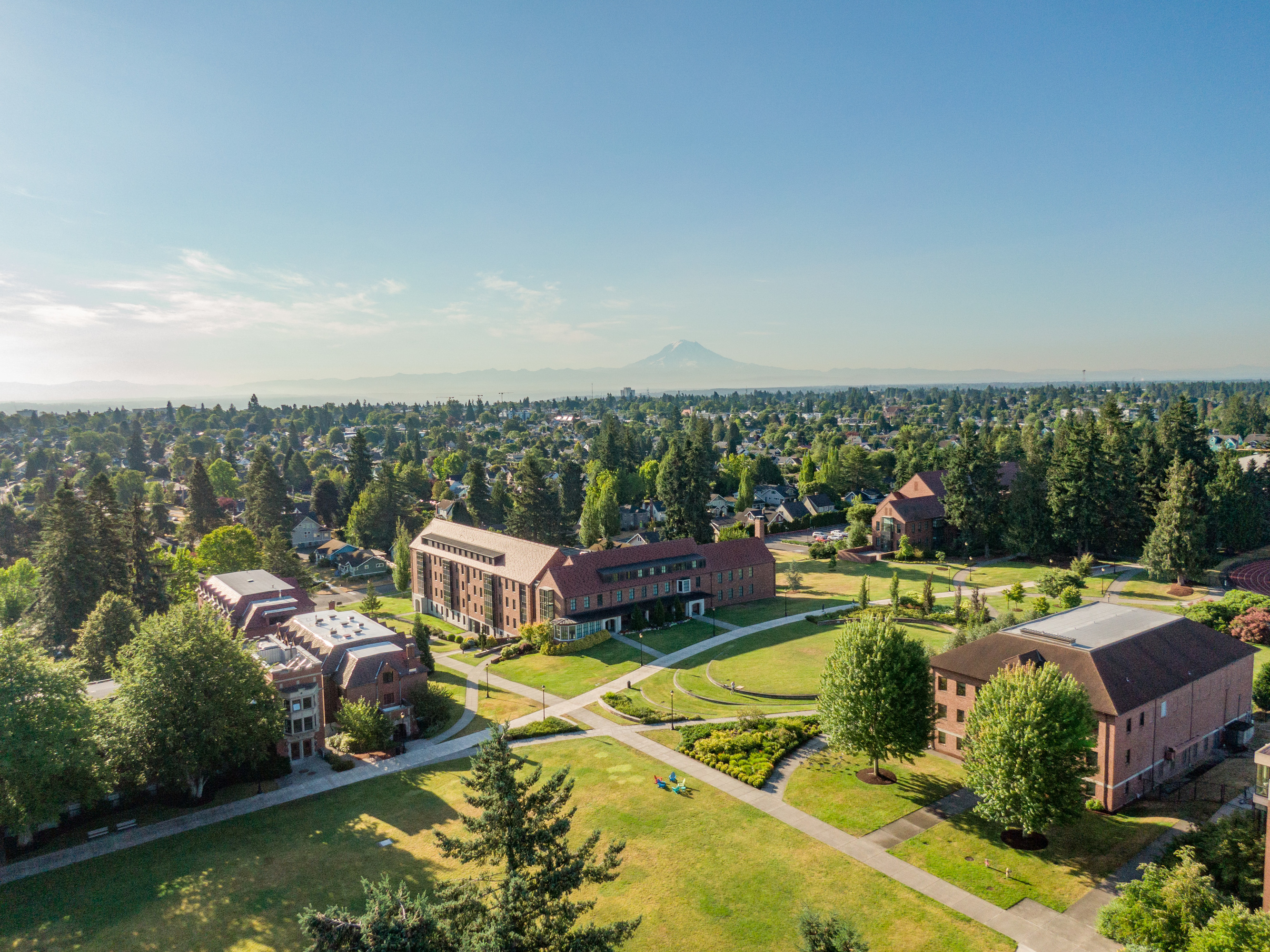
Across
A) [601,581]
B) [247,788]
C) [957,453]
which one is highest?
[957,453]

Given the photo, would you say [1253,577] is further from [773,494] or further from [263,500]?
[263,500]

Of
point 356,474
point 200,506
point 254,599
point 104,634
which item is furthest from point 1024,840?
point 356,474

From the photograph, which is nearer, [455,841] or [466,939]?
[466,939]

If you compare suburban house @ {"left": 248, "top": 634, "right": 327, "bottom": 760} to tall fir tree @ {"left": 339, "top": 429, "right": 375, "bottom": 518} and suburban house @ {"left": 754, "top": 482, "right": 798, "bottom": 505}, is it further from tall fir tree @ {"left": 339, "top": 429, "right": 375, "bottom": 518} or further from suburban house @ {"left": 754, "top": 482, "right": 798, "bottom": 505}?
suburban house @ {"left": 754, "top": 482, "right": 798, "bottom": 505}

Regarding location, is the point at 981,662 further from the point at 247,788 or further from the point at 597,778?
the point at 247,788

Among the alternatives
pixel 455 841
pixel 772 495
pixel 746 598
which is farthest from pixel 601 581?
pixel 772 495

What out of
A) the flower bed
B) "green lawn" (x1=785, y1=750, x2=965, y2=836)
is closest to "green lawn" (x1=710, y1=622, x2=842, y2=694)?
the flower bed
